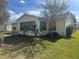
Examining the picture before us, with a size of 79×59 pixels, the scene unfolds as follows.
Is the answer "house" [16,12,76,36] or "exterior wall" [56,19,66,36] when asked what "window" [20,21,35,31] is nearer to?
"house" [16,12,76,36]

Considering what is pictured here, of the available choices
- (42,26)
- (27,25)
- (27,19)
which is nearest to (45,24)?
(42,26)

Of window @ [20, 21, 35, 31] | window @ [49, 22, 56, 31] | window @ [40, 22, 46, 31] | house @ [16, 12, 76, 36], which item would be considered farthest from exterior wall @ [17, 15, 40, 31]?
window @ [49, 22, 56, 31]

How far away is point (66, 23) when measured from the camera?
2523cm

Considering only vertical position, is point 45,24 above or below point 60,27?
above

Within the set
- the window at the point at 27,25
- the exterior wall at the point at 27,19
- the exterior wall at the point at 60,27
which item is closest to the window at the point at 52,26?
the exterior wall at the point at 60,27

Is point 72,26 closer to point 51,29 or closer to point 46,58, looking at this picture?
point 51,29

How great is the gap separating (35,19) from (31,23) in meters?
1.15

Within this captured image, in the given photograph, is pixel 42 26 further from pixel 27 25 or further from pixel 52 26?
pixel 27 25

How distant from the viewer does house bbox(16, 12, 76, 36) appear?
24984 millimetres

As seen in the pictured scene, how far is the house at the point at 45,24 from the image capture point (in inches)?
984

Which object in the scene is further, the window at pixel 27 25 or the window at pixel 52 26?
the window at pixel 27 25

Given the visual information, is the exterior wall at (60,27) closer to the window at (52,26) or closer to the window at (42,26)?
the window at (52,26)

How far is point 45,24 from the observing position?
1042 inches

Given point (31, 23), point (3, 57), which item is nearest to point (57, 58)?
point (3, 57)
